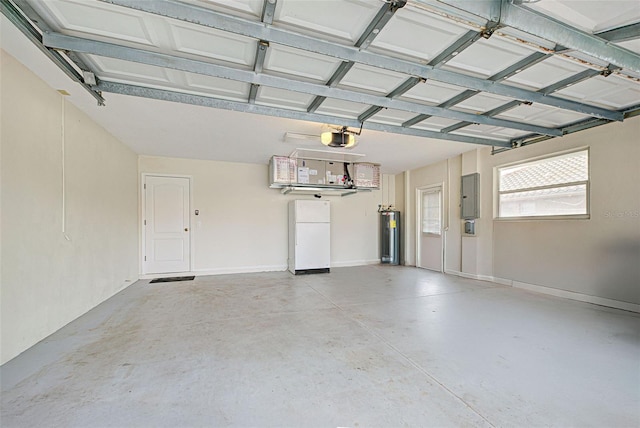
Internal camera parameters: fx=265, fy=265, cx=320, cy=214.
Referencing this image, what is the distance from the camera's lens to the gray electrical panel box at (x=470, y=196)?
203 inches

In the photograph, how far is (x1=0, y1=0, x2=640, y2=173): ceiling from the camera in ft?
5.57

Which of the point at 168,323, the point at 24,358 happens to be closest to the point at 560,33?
the point at 168,323

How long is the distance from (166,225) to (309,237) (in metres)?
3.01

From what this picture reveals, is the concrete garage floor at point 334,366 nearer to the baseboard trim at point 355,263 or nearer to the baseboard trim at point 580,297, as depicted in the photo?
the baseboard trim at point 580,297

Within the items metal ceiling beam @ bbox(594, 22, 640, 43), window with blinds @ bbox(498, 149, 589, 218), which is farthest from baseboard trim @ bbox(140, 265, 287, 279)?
metal ceiling beam @ bbox(594, 22, 640, 43)

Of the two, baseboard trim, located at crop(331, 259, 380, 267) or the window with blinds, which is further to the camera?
baseboard trim, located at crop(331, 259, 380, 267)

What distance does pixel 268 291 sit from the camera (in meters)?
4.40

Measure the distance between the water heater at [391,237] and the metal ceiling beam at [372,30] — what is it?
501cm

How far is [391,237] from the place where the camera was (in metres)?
7.02

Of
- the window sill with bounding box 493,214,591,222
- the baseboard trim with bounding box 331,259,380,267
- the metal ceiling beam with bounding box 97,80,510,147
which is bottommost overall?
the baseboard trim with bounding box 331,259,380,267

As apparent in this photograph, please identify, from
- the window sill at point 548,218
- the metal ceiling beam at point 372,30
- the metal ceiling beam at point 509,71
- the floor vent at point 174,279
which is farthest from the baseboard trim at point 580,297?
the floor vent at point 174,279

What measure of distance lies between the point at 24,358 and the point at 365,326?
3.03m

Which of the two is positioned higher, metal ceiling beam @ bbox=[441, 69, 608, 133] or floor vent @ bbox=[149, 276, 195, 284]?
metal ceiling beam @ bbox=[441, 69, 608, 133]

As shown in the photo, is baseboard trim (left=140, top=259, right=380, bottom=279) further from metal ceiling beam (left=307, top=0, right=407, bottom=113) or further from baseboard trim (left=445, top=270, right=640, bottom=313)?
metal ceiling beam (left=307, top=0, right=407, bottom=113)
